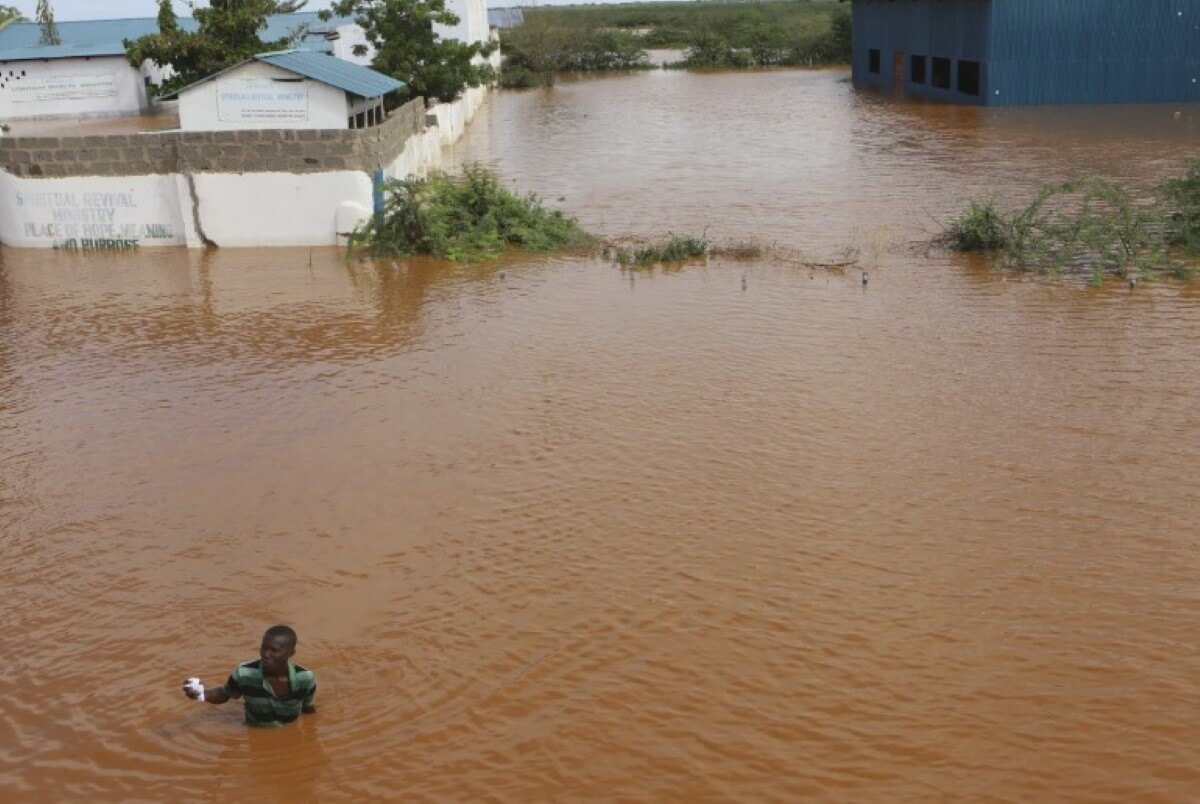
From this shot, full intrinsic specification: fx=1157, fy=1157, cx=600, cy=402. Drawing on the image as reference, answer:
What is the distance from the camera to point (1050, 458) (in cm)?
996

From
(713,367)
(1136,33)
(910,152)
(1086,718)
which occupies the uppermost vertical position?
(1136,33)

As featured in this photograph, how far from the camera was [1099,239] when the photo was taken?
1675cm

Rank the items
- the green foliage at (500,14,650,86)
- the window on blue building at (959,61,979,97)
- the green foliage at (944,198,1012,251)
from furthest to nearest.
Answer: the green foliage at (500,14,650,86) < the window on blue building at (959,61,979,97) < the green foliage at (944,198,1012,251)

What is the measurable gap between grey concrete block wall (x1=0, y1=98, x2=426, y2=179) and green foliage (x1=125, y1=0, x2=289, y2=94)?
986 centimetres

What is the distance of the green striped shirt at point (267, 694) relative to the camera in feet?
21.1

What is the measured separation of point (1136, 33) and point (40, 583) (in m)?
37.1

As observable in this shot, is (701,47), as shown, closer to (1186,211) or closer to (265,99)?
(265,99)

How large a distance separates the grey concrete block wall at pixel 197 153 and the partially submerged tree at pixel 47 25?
14806mm

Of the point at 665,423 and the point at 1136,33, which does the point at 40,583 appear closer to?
the point at 665,423

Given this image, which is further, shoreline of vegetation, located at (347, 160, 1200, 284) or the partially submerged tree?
the partially submerged tree

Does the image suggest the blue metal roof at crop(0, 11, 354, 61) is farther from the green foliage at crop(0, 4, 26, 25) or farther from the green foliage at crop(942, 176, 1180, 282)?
the green foliage at crop(942, 176, 1180, 282)

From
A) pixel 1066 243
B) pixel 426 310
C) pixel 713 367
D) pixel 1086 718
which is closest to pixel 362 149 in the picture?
pixel 426 310

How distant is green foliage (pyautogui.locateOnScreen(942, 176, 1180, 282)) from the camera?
16.4 metres

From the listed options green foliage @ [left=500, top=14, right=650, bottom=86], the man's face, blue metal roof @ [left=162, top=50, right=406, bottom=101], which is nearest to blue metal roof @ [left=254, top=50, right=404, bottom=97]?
blue metal roof @ [left=162, top=50, right=406, bottom=101]
